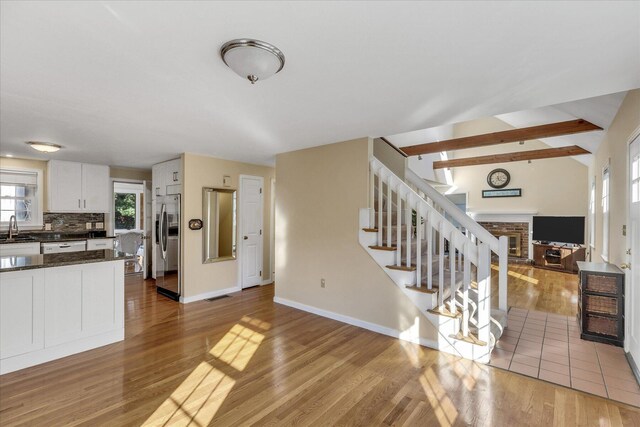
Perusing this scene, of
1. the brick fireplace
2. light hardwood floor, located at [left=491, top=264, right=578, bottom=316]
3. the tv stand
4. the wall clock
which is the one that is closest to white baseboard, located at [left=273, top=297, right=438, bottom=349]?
light hardwood floor, located at [left=491, top=264, right=578, bottom=316]

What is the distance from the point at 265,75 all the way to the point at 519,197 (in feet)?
28.7

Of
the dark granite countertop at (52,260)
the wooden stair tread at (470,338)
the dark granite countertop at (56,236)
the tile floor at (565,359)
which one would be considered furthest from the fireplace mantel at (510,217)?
the dark granite countertop at (56,236)

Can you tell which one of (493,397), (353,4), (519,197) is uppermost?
(353,4)

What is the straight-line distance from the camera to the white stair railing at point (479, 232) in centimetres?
314

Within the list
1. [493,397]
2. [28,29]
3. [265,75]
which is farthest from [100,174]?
[493,397]

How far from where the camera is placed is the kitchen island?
2549mm

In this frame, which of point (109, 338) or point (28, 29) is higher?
point (28, 29)

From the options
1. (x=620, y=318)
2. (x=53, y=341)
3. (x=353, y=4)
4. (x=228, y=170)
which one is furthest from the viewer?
(x=228, y=170)

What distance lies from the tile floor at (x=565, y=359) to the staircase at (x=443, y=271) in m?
0.21

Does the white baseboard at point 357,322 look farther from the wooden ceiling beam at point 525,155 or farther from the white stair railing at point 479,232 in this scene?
the wooden ceiling beam at point 525,155

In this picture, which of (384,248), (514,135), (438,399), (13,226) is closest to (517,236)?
(514,135)

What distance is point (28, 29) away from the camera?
150 centimetres

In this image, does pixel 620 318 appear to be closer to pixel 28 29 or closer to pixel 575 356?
pixel 575 356

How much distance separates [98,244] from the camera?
5.57m
